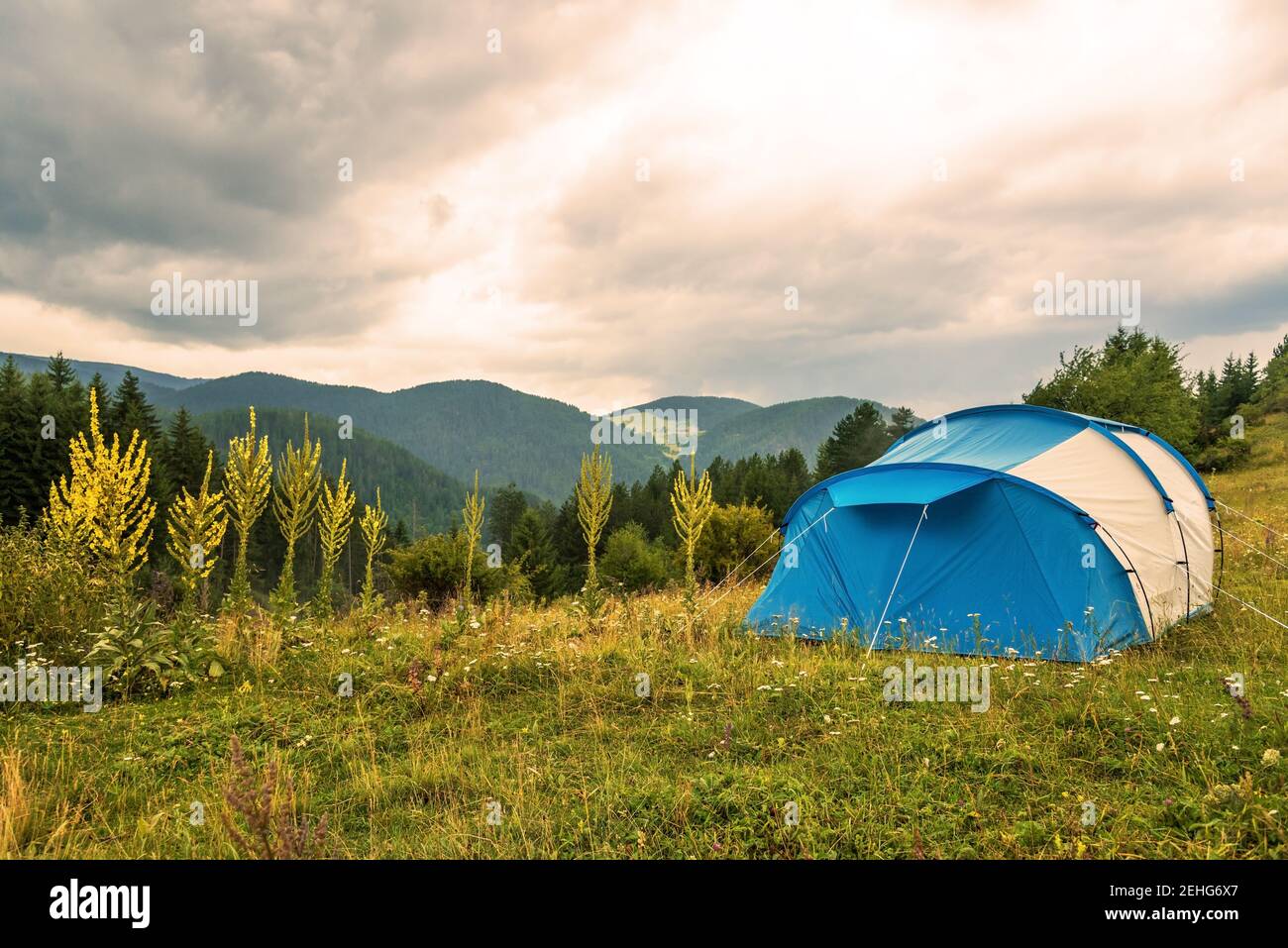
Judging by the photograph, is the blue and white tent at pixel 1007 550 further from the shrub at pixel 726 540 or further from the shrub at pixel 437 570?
the shrub at pixel 726 540

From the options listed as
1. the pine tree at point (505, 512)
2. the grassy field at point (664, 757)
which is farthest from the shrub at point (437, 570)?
the pine tree at point (505, 512)

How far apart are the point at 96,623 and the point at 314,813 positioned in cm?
472

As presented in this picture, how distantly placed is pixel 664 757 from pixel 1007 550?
5315 millimetres

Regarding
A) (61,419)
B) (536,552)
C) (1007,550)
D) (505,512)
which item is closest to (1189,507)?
(1007,550)

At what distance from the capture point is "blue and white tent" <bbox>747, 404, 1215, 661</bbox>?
7734 millimetres

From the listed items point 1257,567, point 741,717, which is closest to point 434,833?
point 741,717

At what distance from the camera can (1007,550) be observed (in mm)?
8055

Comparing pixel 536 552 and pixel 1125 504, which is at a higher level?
pixel 1125 504

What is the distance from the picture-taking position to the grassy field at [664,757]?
11.9 feet

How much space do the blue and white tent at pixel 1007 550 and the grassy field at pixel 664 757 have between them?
81 centimetres

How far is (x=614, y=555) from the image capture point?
51.4 meters

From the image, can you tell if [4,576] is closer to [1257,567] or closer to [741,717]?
[741,717]

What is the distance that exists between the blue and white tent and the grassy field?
0.81 metres

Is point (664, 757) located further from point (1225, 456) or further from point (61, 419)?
point (61, 419)
